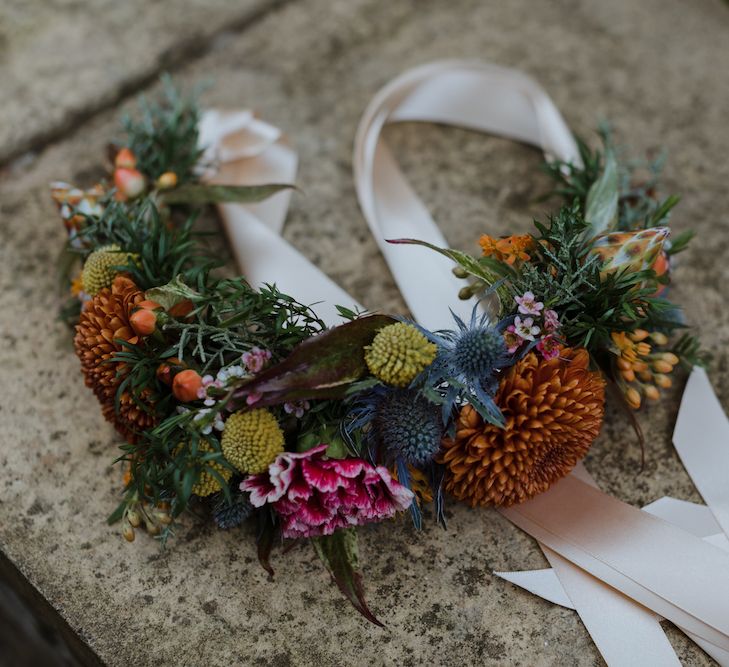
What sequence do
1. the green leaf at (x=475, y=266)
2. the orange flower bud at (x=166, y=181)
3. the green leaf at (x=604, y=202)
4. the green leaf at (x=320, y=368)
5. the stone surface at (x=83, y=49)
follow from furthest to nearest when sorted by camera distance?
the stone surface at (x=83, y=49) → the orange flower bud at (x=166, y=181) → the green leaf at (x=604, y=202) → the green leaf at (x=475, y=266) → the green leaf at (x=320, y=368)

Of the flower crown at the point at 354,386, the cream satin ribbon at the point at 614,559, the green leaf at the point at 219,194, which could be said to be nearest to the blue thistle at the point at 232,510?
the flower crown at the point at 354,386

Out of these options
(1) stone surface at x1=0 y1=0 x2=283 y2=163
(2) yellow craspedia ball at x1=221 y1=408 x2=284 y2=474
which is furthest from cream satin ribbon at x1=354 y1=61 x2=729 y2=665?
(1) stone surface at x1=0 y1=0 x2=283 y2=163

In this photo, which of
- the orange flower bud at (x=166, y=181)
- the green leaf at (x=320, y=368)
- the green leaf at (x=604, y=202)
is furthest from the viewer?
the orange flower bud at (x=166, y=181)

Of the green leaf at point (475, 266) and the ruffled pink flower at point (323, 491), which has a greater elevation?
the green leaf at point (475, 266)

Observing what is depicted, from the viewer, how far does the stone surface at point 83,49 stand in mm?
1449

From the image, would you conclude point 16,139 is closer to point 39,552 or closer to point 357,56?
point 357,56

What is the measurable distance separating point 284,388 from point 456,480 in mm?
244

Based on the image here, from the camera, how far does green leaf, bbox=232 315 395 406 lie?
84cm

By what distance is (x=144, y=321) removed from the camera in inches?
35.9

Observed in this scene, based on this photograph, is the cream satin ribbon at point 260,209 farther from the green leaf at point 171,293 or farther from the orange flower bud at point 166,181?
the green leaf at point 171,293

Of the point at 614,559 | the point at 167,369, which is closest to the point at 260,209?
the point at 167,369

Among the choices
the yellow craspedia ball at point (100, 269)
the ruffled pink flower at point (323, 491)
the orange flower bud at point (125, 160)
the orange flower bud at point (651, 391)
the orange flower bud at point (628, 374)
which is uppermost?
the orange flower bud at point (125, 160)

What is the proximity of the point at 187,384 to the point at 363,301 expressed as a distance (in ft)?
1.40

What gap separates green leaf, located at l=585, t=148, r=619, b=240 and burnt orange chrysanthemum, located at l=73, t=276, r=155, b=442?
0.63 m
